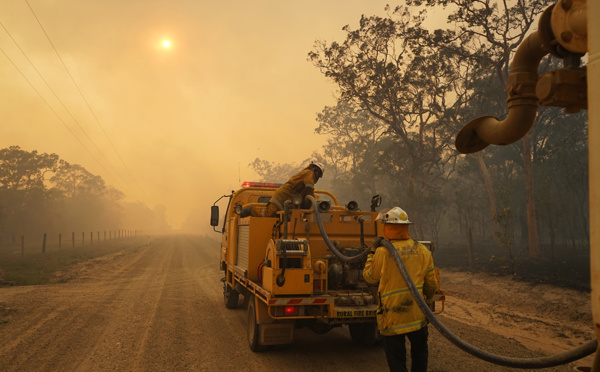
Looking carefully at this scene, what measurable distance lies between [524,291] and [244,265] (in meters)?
9.80

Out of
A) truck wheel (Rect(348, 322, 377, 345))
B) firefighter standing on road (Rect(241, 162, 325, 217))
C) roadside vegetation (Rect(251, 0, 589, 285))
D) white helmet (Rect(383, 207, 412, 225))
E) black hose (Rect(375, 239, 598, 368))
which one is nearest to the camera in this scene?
black hose (Rect(375, 239, 598, 368))

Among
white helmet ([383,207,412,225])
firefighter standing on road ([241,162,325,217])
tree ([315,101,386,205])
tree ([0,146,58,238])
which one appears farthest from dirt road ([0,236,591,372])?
tree ([0,146,58,238])

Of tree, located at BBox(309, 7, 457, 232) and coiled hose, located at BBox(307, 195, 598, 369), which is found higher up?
tree, located at BBox(309, 7, 457, 232)

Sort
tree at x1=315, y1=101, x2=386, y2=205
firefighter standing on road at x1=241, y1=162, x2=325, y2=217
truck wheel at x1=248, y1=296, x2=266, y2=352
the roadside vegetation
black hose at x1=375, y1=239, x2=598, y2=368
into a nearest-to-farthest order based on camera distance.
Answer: black hose at x1=375, y1=239, x2=598, y2=368 < truck wheel at x1=248, y1=296, x2=266, y2=352 < firefighter standing on road at x1=241, y1=162, x2=325, y2=217 < the roadside vegetation < tree at x1=315, y1=101, x2=386, y2=205

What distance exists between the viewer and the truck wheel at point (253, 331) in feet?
20.4

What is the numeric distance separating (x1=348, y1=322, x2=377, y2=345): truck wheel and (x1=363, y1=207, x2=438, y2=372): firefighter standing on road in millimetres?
2432

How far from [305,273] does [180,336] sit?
3.35 meters

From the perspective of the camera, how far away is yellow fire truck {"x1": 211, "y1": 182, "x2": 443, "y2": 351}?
5422 millimetres

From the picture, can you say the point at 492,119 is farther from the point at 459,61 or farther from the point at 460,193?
the point at 460,193

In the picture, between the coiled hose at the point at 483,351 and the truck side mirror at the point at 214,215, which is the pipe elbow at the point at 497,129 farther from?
the truck side mirror at the point at 214,215

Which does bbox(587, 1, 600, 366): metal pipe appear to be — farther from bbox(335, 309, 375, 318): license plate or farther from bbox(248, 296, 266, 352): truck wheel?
bbox(248, 296, 266, 352): truck wheel

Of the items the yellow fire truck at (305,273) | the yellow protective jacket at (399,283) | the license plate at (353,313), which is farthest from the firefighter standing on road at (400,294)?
the license plate at (353,313)

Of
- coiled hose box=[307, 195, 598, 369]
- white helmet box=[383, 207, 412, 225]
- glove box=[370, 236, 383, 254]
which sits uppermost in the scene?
white helmet box=[383, 207, 412, 225]

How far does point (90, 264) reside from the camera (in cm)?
2192
